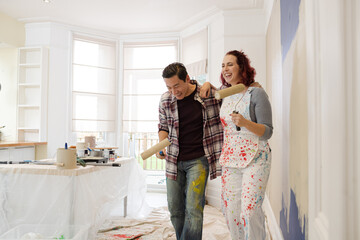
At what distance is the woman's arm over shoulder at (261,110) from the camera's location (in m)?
1.43

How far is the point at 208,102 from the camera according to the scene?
187cm

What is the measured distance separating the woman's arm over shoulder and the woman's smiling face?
15 centimetres

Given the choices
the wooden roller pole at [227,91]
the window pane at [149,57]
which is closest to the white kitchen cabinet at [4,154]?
the window pane at [149,57]

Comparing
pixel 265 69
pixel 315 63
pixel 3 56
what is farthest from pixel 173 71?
pixel 3 56

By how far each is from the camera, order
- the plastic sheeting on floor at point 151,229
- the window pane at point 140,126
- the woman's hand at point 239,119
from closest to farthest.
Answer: the woman's hand at point 239,119, the plastic sheeting on floor at point 151,229, the window pane at point 140,126

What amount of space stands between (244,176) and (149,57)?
12.4ft

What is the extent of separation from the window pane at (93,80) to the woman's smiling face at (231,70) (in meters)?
3.63

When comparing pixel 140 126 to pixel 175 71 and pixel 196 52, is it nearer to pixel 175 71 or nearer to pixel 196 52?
pixel 196 52

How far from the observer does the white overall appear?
4.54 feet

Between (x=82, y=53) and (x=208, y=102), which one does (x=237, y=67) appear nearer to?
(x=208, y=102)

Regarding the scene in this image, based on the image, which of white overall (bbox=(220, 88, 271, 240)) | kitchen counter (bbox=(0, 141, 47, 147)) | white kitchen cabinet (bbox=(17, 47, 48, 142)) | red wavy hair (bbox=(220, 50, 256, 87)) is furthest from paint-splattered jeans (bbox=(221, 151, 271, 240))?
white kitchen cabinet (bbox=(17, 47, 48, 142))

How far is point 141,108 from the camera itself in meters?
4.84

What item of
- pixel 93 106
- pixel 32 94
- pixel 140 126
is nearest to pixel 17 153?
pixel 32 94

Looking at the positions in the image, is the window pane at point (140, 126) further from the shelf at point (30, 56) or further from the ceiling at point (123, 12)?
the shelf at point (30, 56)
